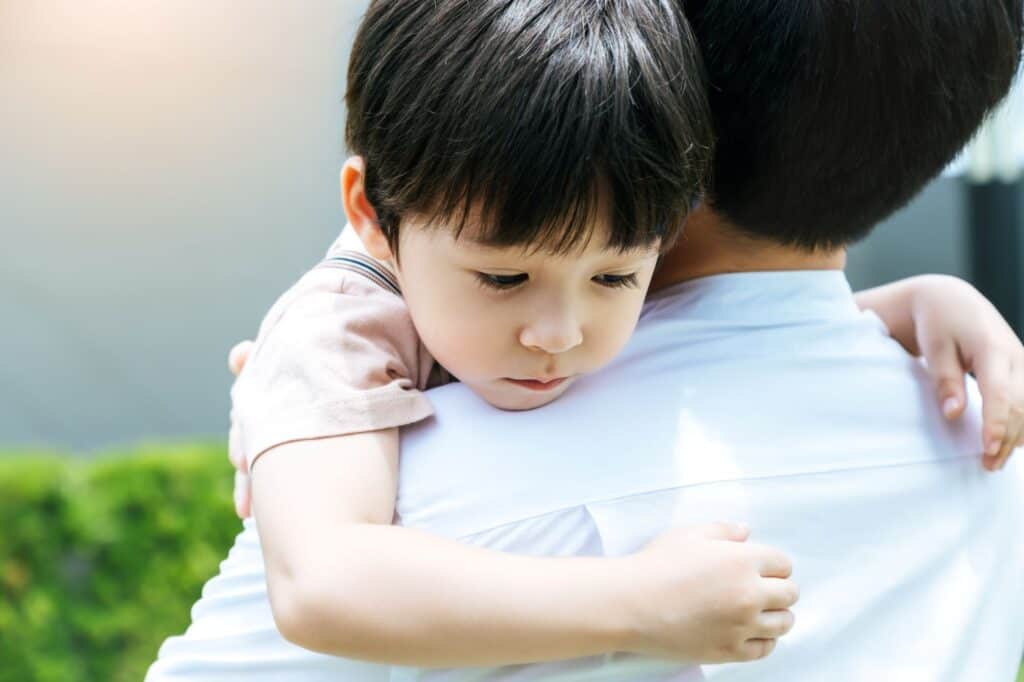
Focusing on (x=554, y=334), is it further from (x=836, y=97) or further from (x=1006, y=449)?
(x=1006, y=449)

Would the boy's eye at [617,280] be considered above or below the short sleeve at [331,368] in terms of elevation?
above

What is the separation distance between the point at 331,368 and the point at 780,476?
43 cm

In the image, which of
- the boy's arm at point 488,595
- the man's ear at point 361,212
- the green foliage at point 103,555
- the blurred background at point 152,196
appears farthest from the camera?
the blurred background at point 152,196

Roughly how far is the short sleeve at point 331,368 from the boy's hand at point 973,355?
22.1 inches

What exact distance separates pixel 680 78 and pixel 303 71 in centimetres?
483

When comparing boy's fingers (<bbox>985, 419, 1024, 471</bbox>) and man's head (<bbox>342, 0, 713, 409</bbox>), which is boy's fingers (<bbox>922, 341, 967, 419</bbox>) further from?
man's head (<bbox>342, 0, 713, 409</bbox>)

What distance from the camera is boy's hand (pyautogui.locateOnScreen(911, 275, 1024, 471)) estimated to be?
1444 millimetres

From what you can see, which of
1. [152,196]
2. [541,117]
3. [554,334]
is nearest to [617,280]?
[554,334]

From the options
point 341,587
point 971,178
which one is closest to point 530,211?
point 341,587

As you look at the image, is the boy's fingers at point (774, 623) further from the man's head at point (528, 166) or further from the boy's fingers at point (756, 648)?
the man's head at point (528, 166)

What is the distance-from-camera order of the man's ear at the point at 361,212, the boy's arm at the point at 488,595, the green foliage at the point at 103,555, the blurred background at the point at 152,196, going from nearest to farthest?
the boy's arm at the point at 488,595
the man's ear at the point at 361,212
the green foliage at the point at 103,555
the blurred background at the point at 152,196

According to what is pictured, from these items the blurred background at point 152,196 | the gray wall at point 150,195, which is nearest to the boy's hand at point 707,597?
the blurred background at point 152,196

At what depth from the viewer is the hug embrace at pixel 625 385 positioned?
3.83ft

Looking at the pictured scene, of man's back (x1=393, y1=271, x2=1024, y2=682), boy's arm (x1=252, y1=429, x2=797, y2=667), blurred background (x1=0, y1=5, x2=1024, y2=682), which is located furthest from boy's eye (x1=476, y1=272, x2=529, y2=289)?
blurred background (x1=0, y1=5, x2=1024, y2=682)
